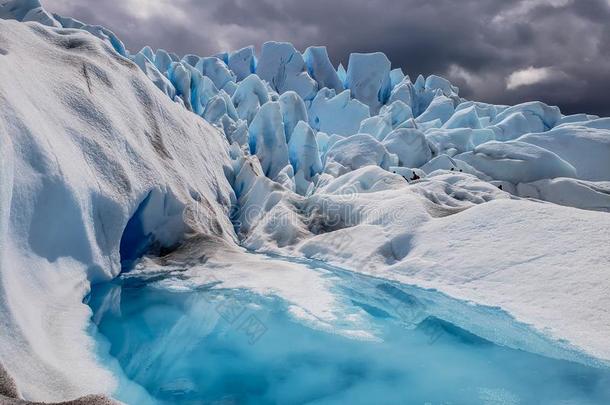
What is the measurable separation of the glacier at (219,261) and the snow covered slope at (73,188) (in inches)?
1.5

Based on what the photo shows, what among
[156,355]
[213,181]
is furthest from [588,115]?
[156,355]

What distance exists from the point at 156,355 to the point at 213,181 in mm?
9294

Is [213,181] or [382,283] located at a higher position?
[213,181]

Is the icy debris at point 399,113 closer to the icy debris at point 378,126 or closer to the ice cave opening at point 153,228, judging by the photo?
the icy debris at point 378,126

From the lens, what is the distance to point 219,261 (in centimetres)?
996

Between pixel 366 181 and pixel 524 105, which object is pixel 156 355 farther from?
pixel 524 105

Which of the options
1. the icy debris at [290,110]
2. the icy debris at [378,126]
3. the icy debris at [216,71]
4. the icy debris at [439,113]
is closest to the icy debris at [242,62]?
the icy debris at [216,71]

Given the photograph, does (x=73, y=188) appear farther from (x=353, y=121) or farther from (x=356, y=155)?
(x=353, y=121)

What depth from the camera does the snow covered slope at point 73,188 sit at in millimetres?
4633

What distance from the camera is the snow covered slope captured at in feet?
15.2

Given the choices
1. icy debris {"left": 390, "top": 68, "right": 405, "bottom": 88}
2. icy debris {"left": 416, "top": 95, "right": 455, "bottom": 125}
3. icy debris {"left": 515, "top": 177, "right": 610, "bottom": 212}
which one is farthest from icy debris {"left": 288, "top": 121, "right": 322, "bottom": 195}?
icy debris {"left": 390, "top": 68, "right": 405, "bottom": 88}

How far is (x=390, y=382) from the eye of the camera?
5.20 meters

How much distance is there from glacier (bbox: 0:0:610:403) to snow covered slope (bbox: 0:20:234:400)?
38mm

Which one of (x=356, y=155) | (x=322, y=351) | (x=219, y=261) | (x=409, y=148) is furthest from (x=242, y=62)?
(x=322, y=351)
